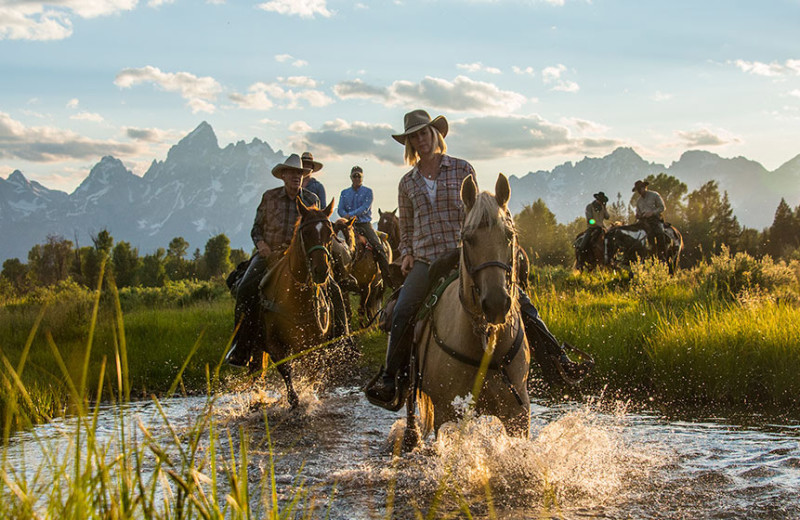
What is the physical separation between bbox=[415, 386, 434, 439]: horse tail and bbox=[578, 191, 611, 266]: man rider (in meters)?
18.0

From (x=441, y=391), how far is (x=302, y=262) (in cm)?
358

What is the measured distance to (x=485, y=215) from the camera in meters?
4.43

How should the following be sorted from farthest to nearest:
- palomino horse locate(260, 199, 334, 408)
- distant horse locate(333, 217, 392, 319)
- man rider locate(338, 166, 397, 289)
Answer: man rider locate(338, 166, 397, 289)
distant horse locate(333, 217, 392, 319)
palomino horse locate(260, 199, 334, 408)

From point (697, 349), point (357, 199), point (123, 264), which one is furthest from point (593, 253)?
point (123, 264)

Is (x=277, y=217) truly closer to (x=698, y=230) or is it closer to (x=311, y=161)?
(x=311, y=161)

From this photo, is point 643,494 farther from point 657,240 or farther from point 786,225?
point 786,225

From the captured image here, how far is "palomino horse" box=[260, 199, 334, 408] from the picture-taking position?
8258 millimetres

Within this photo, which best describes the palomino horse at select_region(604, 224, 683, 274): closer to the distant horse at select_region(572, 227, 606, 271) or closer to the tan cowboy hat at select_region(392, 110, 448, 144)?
the distant horse at select_region(572, 227, 606, 271)

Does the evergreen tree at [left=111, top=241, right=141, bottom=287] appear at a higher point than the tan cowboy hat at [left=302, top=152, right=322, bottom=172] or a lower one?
lower

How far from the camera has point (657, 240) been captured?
68.2 feet

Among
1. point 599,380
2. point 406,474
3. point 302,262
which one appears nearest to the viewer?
point 406,474

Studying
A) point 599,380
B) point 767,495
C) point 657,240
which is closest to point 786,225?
point 657,240

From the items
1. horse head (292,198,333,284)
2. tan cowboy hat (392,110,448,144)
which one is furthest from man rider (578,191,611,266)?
tan cowboy hat (392,110,448,144)

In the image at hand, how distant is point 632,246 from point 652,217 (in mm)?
1070
